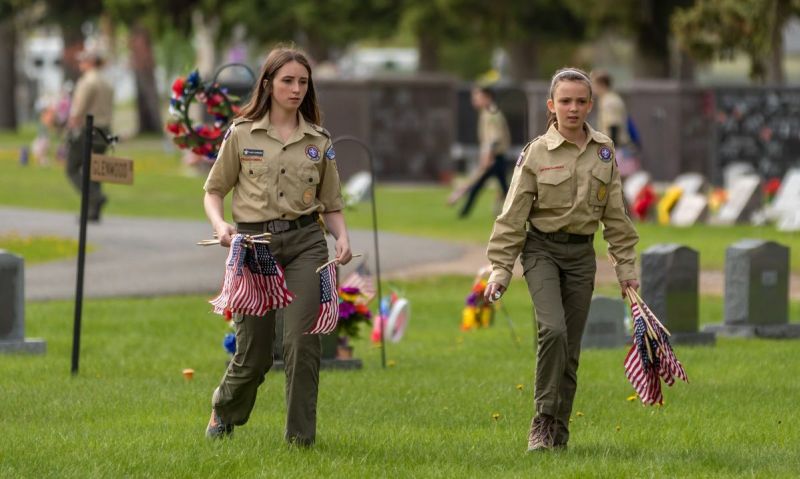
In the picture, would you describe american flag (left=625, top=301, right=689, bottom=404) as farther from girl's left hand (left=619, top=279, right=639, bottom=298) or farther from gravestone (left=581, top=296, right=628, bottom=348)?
gravestone (left=581, top=296, right=628, bottom=348)

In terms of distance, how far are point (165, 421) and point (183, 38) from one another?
146 feet

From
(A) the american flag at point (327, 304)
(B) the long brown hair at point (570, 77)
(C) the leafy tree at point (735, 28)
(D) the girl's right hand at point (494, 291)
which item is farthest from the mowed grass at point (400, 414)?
(C) the leafy tree at point (735, 28)

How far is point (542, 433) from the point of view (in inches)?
317

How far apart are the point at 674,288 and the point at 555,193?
5.12 metres

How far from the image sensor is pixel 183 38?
2084 inches

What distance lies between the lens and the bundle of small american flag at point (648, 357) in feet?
25.9

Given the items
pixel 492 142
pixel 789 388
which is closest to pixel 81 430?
pixel 789 388

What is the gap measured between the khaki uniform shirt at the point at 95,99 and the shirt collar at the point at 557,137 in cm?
1483

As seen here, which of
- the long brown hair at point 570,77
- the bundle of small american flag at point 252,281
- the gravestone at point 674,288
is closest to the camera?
the bundle of small american flag at point 252,281

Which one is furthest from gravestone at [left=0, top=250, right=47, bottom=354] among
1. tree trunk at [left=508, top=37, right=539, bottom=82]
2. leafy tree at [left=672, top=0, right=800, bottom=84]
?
tree trunk at [left=508, top=37, right=539, bottom=82]

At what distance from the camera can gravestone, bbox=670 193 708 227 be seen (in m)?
24.4

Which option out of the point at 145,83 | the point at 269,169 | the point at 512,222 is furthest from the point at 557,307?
the point at 145,83

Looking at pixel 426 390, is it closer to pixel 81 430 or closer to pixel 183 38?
pixel 81 430

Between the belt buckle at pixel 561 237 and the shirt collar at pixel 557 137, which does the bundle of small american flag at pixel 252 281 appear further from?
the shirt collar at pixel 557 137
